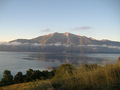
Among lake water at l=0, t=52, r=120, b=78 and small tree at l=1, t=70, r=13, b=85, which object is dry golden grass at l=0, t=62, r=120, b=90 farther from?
small tree at l=1, t=70, r=13, b=85

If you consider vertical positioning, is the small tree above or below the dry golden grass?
below

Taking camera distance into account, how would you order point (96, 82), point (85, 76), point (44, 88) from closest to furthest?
point (44, 88) < point (96, 82) < point (85, 76)

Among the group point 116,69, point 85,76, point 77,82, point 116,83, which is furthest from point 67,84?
point 116,69

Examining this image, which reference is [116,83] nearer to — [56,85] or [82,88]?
[82,88]

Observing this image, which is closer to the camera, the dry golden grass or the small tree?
the dry golden grass

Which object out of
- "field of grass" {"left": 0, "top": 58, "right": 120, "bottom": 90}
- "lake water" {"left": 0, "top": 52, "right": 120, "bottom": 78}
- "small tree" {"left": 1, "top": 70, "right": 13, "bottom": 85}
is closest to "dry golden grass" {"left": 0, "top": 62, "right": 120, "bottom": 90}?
"field of grass" {"left": 0, "top": 58, "right": 120, "bottom": 90}

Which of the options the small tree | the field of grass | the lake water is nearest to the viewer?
the field of grass

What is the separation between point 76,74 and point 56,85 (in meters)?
0.69

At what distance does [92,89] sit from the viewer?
355cm

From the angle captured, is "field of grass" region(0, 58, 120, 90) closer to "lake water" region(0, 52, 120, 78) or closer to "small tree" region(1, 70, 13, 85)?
"lake water" region(0, 52, 120, 78)

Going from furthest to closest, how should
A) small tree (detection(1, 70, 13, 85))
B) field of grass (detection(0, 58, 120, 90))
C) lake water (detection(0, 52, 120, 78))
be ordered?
small tree (detection(1, 70, 13, 85))
lake water (detection(0, 52, 120, 78))
field of grass (detection(0, 58, 120, 90))

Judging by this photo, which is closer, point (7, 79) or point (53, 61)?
point (7, 79)

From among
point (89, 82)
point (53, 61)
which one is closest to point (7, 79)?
point (89, 82)

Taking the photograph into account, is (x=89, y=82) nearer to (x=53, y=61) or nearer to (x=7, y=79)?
(x=7, y=79)
